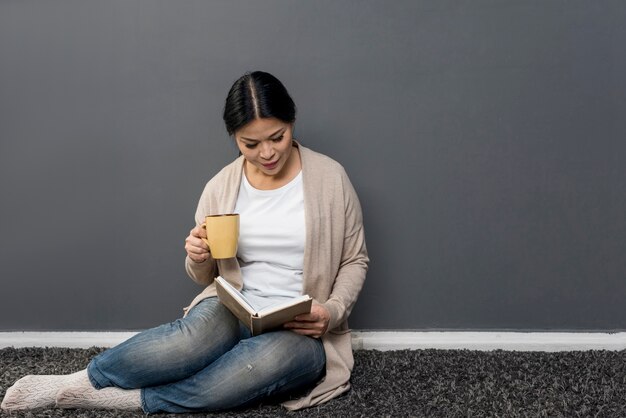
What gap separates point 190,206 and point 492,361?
1210mm

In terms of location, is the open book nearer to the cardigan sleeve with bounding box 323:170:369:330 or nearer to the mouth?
the cardigan sleeve with bounding box 323:170:369:330

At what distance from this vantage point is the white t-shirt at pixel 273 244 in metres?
2.04

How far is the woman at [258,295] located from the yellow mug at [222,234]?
0.10m

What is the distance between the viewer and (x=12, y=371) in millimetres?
2236

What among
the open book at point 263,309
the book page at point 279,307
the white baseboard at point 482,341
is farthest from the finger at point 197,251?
the white baseboard at point 482,341

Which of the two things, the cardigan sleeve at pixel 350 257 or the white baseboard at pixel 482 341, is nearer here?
the cardigan sleeve at pixel 350 257

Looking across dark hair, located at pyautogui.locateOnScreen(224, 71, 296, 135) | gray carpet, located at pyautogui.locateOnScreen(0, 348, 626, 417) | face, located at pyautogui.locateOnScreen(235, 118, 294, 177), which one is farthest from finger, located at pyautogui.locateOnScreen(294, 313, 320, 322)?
dark hair, located at pyautogui.locateOnScreen(224, 71, 296, 135)

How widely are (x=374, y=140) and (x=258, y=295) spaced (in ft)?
2.35

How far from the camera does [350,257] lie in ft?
6.99

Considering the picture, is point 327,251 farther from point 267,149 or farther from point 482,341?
point 482,341

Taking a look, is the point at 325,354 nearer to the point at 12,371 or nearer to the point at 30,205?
the point at 12,371

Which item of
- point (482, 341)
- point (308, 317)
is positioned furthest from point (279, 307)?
point (482, 341)

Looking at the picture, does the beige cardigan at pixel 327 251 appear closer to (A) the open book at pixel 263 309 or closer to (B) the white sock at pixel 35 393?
(A) the open book at pixel 263 309

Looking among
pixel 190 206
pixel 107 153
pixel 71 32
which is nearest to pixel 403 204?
pixel 190 206
